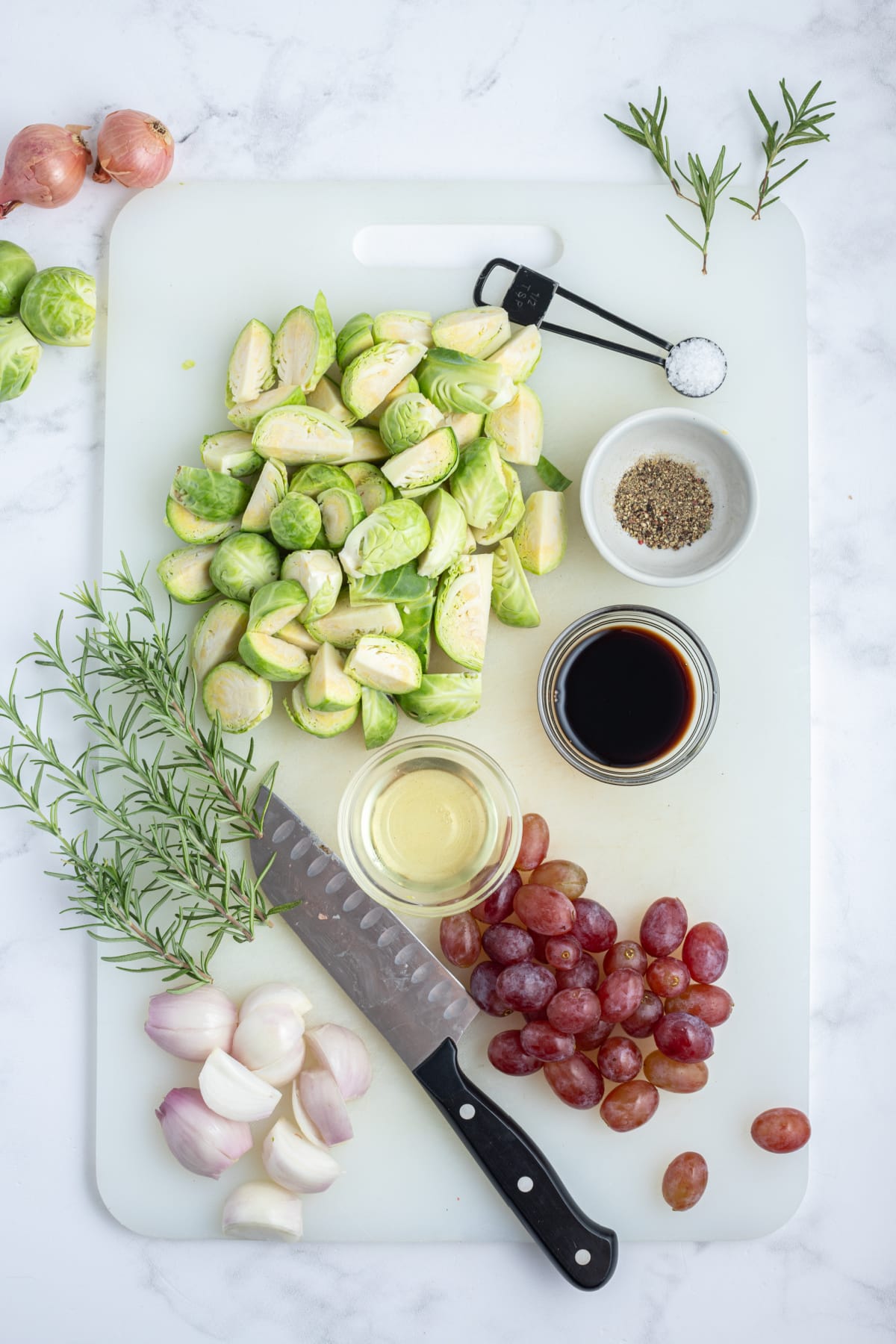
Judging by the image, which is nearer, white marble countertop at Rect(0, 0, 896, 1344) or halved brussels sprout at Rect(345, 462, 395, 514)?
halved brussels sprout at Rect(345, 462, 395, 514)

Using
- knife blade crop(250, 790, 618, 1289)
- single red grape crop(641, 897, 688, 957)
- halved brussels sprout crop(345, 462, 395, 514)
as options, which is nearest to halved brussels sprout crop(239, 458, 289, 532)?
halved brussels sprout crop(345, 462, 395, 514)

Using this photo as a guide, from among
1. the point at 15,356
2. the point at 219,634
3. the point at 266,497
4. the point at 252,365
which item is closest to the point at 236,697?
the point at 219,634

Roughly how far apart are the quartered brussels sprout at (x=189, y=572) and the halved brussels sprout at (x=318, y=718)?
0.73ft

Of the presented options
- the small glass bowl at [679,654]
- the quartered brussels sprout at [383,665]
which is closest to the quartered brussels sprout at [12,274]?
the quartered brussels sprout at [383,665]

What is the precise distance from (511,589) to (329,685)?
0.33 metres

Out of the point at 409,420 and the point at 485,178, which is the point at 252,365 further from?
the point at 485,178

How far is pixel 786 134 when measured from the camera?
1821mm

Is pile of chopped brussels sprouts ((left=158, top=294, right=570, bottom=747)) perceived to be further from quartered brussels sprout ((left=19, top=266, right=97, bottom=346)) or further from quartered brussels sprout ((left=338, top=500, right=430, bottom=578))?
quartered brussels sprout ((left=19, top=266, right=97, bottom=346))

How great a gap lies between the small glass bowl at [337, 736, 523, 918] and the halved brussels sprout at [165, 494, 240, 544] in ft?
1.42

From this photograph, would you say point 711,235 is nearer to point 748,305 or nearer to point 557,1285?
point 748,305

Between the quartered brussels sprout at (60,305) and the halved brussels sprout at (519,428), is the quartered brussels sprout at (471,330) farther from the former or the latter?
the quartered brussels sprout at (60,305)

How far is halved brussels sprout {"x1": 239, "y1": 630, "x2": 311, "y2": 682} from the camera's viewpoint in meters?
1.70

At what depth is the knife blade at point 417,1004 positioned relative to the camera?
1732 mm

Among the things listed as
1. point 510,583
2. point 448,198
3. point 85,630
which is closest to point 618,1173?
point 510,583
